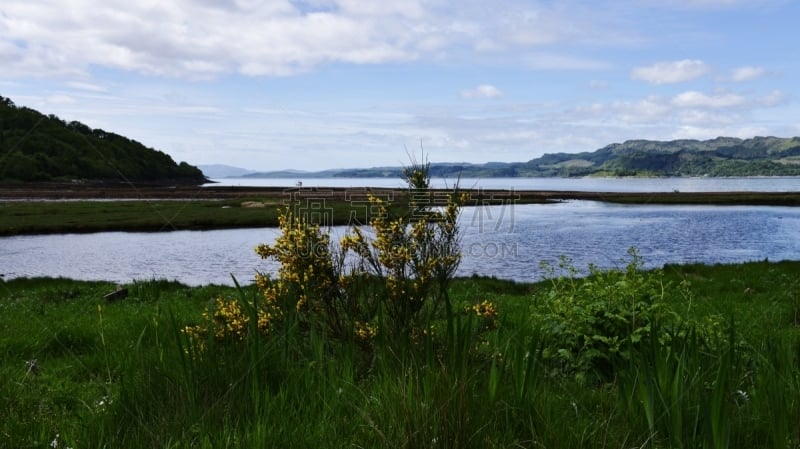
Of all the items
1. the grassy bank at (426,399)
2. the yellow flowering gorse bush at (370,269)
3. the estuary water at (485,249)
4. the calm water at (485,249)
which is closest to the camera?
the grassy bank at (426,399)

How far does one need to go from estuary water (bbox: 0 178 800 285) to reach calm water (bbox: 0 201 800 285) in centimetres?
7

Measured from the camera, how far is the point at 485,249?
165ft

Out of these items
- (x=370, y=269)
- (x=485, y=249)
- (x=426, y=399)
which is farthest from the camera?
(x=485, y=249)

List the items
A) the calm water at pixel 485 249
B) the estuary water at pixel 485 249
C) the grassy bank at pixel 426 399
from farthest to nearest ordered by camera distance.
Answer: the calm water at pixel 485 249, the estuary water at pixel 485 249, the grassy bank at pixel 426 399

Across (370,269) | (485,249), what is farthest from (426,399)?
(485,249)

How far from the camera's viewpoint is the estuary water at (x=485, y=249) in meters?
38.3

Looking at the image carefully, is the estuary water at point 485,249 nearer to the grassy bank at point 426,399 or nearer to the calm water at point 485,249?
the calm water at point 485,249

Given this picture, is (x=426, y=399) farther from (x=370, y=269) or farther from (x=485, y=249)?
(x=485, y=249)

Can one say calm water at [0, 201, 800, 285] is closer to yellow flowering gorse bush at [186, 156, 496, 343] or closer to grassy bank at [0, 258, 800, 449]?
yellow flowering gorse bush at [186, 156, 496, 343]

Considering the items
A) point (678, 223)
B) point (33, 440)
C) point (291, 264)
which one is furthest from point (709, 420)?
point (678, 223)

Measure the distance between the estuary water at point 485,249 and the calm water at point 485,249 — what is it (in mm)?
72

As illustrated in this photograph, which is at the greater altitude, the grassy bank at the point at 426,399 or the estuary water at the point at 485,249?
the grassy bank at the point at 426,399

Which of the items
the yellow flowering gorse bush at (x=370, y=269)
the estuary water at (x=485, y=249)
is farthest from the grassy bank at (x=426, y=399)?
the estuary water at (x=485, y=249)

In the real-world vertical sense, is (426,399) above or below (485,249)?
above
